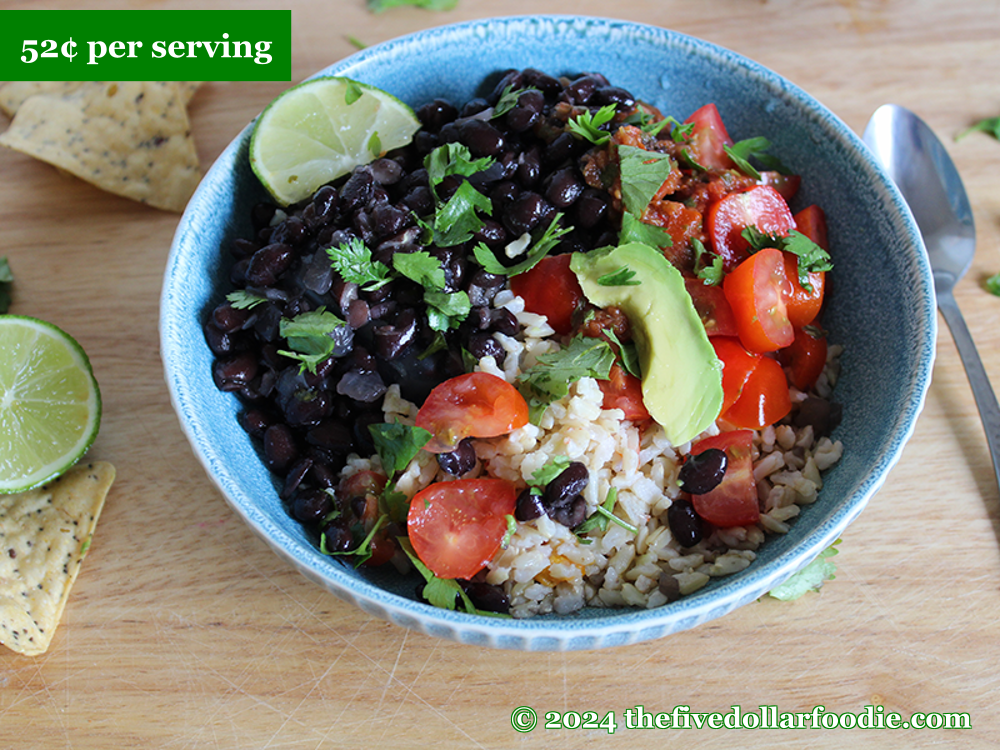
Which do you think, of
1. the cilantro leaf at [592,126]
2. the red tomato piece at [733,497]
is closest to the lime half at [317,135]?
the cilantro leaf at [592,126]

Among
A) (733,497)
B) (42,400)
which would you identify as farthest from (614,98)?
(42,400)

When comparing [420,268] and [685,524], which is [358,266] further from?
[685,524]

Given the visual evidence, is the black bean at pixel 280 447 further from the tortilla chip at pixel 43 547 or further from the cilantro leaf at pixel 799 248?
the cilantro leaf at pixel 799 248

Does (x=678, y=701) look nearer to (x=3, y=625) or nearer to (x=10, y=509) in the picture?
(x=3, y=625)

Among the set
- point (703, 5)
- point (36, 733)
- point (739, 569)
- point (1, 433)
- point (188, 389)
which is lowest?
point (36, 733)

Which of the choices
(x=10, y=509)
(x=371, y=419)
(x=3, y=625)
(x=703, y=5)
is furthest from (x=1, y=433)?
(x=703, y=5)

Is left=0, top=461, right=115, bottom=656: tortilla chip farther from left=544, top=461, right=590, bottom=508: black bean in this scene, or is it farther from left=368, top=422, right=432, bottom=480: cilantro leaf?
left=544, top=461, right=590, bottom=508: black bean
